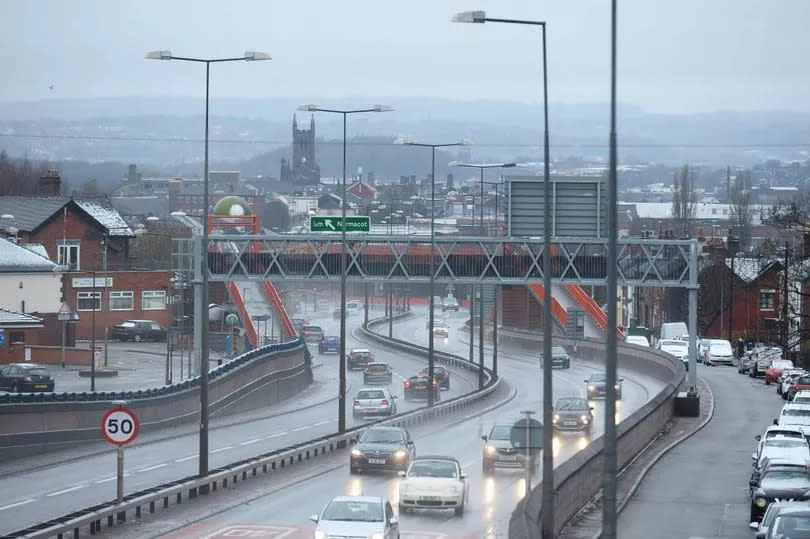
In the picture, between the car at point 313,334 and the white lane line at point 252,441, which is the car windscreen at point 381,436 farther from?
the car at point 313,334

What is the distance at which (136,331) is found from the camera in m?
104

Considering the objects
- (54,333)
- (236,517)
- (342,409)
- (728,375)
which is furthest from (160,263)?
(236,517)

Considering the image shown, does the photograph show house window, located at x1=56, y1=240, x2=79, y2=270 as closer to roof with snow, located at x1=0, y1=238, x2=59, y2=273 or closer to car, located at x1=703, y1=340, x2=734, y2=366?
roof with snow, located at x1=0, y1=238, x2=59, y2=273

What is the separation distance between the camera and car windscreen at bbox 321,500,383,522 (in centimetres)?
2616

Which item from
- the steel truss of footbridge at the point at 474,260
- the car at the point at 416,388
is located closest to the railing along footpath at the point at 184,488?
the steel truss of footbridge at the point at 474,260

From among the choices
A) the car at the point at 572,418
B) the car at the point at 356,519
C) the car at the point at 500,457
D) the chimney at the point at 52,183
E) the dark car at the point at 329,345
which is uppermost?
the chimney at the point at 52,183

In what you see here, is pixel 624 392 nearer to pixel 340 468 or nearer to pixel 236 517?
pixel 340 468

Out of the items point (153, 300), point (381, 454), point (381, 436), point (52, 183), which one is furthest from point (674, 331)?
point (381, 454)

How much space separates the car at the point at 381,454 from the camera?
40.3m

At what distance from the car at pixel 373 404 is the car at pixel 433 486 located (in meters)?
30.9

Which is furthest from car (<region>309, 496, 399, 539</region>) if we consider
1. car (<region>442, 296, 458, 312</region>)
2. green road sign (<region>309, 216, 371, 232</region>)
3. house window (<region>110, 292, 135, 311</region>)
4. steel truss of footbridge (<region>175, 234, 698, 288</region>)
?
car (<region>442, 296, 458, 312</region>)

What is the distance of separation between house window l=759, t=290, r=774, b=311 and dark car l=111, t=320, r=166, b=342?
150ft

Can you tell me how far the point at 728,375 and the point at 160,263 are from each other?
58.2 m

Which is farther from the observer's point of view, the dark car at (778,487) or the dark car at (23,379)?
the dark car at (23,379)
